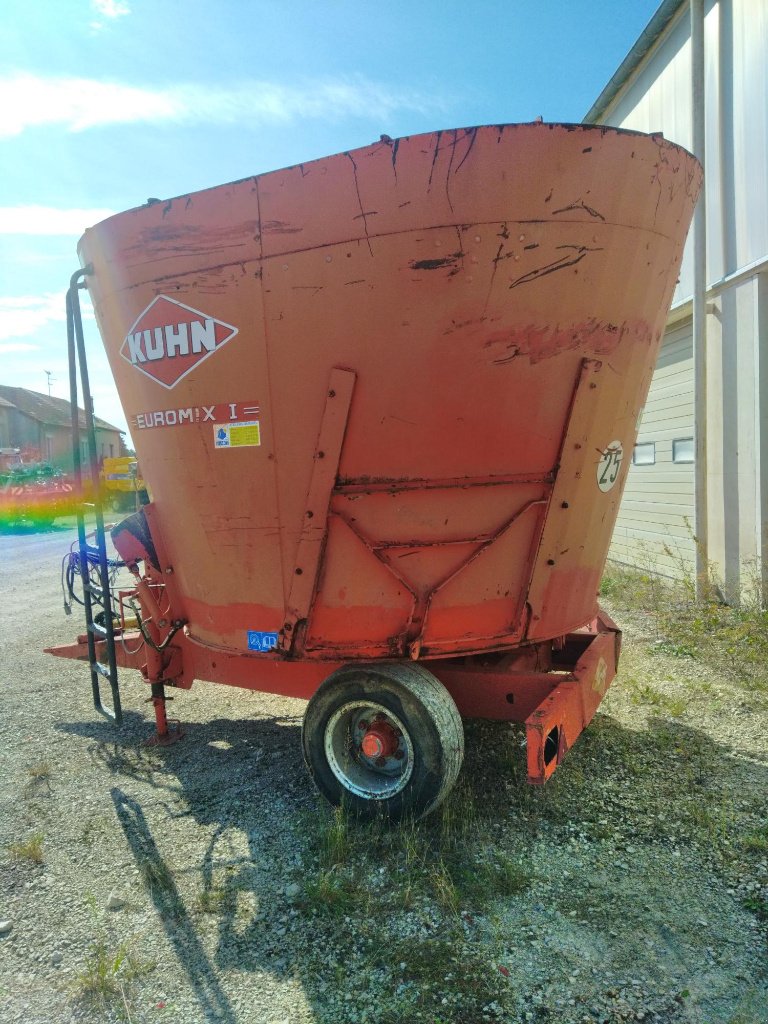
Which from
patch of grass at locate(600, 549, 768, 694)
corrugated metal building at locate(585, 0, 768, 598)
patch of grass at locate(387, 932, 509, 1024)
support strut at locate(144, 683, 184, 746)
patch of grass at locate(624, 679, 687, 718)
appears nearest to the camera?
patch of grass at locate(387, 932, 509, 1024)

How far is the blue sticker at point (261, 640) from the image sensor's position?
11.4ft

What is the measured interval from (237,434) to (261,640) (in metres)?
1.05

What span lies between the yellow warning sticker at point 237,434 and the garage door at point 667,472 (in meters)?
6.19

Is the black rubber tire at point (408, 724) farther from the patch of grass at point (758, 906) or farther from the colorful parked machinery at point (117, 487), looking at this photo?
the colorful parked machinery at point (117, 487)

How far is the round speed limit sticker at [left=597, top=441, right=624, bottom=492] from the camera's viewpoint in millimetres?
3488

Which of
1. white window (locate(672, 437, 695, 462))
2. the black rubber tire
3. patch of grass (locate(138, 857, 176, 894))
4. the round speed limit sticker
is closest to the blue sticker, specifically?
the black rubber tire

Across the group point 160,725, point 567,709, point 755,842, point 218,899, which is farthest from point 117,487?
point 755,842

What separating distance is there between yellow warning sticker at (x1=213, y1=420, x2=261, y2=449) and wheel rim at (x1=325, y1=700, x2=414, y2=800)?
4.49 ft

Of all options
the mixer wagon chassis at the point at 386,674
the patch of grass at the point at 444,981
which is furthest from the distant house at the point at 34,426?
the patch of grass at the point at 444,981

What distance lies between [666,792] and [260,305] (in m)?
3.28

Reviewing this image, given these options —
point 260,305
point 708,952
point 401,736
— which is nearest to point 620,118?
point 260,305

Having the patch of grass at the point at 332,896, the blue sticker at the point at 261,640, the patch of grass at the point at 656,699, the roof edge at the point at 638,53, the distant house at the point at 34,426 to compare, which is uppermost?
the roof edge at the point at 638,53

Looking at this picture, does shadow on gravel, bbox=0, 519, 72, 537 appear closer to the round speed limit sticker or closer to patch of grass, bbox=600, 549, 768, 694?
patch of grass, bbox=600, 549, 768, 694

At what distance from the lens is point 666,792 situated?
372cm
